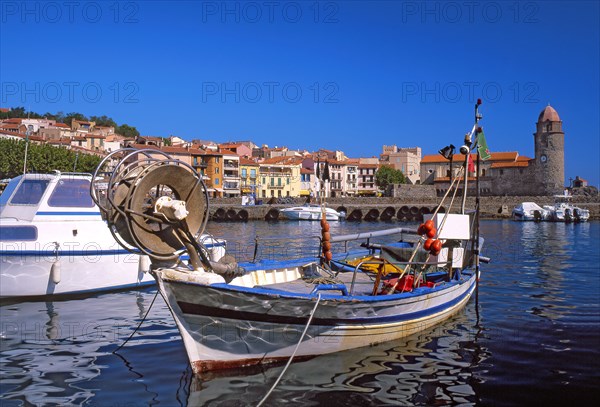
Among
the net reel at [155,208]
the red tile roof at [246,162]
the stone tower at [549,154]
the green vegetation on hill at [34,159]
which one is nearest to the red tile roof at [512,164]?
the stone tower at [549,154]

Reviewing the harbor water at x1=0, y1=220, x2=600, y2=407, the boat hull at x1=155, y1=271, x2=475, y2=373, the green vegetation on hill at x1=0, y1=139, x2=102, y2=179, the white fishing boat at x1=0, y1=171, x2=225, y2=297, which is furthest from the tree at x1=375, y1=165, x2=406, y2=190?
the boat hull at x1=155, y1=271, x2=475, y2=373

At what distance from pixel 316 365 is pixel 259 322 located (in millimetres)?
1347

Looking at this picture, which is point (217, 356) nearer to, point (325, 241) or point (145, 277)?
point (325, 241)

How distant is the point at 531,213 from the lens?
69.9 meters

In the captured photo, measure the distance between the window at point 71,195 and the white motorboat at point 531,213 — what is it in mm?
63370

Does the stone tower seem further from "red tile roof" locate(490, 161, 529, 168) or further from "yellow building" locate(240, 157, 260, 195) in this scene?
"yellow building" locate(240, 157, 260, 195)

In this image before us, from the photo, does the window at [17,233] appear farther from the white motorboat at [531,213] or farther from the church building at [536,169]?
the church building at [536,169]

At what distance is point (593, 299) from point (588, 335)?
4702 millimetres

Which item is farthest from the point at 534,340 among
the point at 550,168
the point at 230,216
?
the point at 550,168

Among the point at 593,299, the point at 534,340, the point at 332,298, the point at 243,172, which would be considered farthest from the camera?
the point at 243,172

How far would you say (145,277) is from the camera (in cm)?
1619

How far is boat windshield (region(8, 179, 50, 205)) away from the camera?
15227mm

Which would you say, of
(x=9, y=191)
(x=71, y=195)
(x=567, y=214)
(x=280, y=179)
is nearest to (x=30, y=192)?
(x=9, y=191)

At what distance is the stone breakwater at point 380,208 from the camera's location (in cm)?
7200
